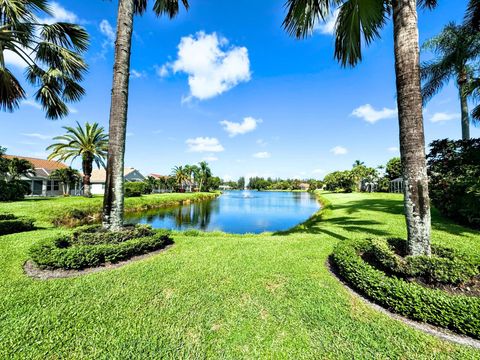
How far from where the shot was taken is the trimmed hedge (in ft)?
8.27

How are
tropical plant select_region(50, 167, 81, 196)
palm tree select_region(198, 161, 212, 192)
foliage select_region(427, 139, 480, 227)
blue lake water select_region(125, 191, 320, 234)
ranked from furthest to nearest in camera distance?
palm tree select_region(198, 161, 212, 192) → tropical plant select_region(50, 167, 81, 196) → blue lake water select_region(125, 191, 320, 234) → foliage select_region(427, 139, 480, 227)

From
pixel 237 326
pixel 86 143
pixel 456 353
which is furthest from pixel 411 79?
pixel 86 143

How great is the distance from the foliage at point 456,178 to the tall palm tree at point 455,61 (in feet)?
10.9

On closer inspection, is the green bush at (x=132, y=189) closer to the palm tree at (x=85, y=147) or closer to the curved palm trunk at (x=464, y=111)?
the palm tree at (x=85, y=147)

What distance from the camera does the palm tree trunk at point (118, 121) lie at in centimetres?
A: 557

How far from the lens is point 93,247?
4520 mm

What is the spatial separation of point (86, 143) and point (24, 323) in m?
27.7

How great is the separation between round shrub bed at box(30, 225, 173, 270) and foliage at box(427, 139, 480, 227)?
1076cm

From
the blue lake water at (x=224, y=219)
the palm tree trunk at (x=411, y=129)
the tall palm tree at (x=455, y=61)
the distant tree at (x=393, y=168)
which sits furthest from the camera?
the distant tree at (x=393, y=168)

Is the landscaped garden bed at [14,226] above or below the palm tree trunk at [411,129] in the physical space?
below

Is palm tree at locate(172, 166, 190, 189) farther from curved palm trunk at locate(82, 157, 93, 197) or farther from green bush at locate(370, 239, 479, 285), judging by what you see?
green bush at locate(370, 239, 479, 285)

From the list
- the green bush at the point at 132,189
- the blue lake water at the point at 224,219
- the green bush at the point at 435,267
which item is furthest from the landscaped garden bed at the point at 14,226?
the green bush at the point at 132,189

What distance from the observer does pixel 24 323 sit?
9.04 feet

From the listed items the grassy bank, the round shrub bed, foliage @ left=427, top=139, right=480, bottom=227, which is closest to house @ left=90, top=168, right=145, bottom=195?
the grassy bank
